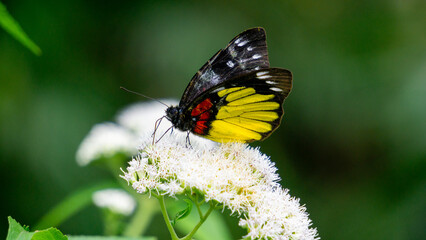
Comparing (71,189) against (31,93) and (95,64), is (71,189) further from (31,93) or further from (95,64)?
(95,64)

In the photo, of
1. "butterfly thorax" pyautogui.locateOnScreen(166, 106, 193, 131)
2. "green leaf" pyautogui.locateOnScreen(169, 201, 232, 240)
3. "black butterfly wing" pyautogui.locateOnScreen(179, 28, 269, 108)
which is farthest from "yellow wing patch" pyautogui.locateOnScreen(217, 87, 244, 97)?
"green leaf" pyautogui.locateOnScreen(169, 201, 232, 240)

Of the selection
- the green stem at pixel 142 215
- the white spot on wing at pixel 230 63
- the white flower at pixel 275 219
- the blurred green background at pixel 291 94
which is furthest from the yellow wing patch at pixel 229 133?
the blurred green background at pixel 291 94

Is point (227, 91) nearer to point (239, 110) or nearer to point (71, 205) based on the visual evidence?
point (239, 110)

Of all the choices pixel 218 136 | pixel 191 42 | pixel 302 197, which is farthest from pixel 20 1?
pixel 302 197

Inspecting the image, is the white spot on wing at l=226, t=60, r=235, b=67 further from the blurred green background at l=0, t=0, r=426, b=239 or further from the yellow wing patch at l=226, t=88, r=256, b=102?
the blurred green background at l=0, t=0, r=426, b=239

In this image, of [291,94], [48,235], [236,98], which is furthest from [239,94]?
[291,94]

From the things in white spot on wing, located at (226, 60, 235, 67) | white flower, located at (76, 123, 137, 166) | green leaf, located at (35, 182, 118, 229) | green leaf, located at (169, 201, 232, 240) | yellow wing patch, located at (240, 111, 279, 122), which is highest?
white spot on wing, located at (226, 60, 235, 67)
